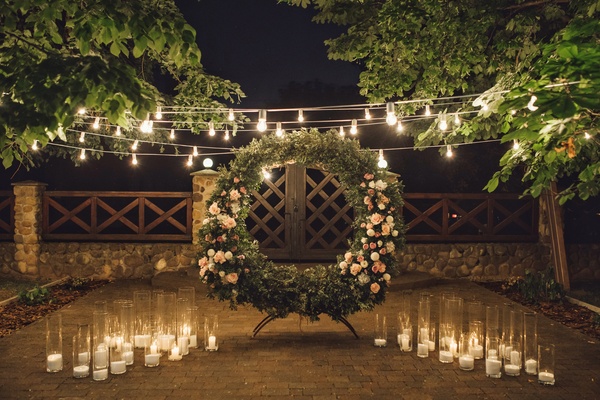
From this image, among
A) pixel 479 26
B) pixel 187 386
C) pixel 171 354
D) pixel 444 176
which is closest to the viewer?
pixel 187 386

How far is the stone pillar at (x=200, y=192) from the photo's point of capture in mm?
11242

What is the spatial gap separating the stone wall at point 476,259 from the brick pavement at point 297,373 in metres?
3.97

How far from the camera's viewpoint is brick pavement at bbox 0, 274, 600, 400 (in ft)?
16.5

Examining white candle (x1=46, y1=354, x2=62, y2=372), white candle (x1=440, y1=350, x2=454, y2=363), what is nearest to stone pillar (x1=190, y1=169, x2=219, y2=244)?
white candle (x1=46, y1=354, x2=62, y2=372)

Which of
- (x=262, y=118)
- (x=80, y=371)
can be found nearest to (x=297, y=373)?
(x=80, y=371)

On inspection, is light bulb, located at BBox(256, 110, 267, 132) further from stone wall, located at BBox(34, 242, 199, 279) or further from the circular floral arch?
stone wall, located at BBox(34, 242, 199, 279)

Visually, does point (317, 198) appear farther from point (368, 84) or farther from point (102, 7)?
point (102, 7)

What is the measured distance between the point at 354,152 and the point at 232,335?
9.00 ft

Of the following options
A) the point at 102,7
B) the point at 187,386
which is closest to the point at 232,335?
the point at 187,386

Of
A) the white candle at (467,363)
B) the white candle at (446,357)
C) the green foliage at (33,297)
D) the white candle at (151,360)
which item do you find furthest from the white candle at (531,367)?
the green foliage at (33,297)

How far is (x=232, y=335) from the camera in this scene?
279 inches

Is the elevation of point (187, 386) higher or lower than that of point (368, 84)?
lower

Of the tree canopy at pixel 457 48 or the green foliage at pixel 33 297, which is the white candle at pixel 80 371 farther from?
the tree canopy at pixel 457 48

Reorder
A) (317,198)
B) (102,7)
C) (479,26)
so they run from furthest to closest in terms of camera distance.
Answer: (317,198) → (479,26) → (102,7)
